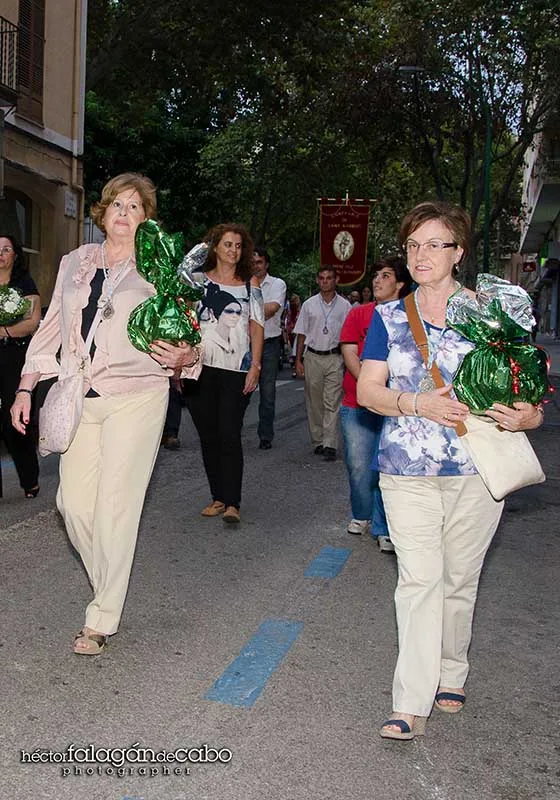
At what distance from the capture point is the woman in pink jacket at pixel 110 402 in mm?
4363

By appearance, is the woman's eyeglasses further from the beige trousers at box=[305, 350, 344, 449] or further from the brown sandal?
the beige trousers at box=[305, 350, 344, 449]

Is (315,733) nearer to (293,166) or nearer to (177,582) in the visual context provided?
(177,582)

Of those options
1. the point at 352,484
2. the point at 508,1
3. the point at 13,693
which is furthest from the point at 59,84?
the point at 13,693

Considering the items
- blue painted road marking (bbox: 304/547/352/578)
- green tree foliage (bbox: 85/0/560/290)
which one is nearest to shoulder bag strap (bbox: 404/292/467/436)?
blue painted road marking (bbox: 304/547/352/578)

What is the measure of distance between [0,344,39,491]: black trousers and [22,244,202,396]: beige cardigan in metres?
3.02

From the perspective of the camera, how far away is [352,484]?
6.84m

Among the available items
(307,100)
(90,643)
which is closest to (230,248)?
(90,643)

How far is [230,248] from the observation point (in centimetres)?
703

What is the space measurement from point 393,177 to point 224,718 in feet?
108

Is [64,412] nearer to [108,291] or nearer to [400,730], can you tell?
[108,291]

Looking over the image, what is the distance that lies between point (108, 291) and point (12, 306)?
293 cm

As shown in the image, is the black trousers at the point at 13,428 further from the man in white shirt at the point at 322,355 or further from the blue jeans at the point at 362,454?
the man in white shirt at the point at 322,355

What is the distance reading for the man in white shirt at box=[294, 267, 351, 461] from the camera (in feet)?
34.4

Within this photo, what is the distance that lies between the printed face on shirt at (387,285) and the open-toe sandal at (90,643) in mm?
2906
